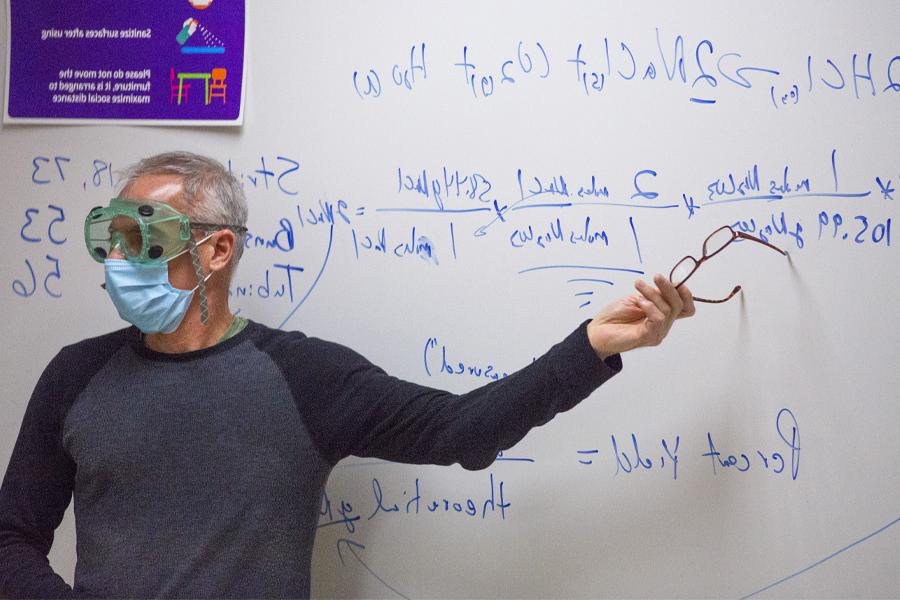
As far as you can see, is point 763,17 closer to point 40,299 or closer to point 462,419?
point 462,419

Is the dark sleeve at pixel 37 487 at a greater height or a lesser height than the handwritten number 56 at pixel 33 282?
A: lesser

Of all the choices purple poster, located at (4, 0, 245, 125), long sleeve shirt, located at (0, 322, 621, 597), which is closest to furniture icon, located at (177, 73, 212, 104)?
purple poster, located at (4, 0, 245, 125)

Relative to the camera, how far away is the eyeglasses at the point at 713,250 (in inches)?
44.4

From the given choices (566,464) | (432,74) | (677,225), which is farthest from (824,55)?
(566,464)

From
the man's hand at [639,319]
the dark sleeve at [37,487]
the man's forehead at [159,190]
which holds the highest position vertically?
the man's forehead at [159,190]

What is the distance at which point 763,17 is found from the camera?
112 centimetres

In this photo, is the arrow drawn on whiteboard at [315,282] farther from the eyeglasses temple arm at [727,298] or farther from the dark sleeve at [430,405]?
the eyeglasses temple arm at [727,298]

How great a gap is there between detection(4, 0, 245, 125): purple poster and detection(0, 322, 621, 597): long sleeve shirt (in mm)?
462

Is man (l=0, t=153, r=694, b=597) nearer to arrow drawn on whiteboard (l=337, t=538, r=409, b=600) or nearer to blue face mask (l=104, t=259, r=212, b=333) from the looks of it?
blue face mask (l=104, t=259, r=212, b=333)

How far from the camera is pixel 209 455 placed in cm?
102

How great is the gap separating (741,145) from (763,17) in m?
0.20

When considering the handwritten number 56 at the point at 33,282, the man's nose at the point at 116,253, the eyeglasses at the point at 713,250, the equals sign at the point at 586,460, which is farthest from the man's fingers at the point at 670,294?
the handwritten number 56 at the point at 33,282

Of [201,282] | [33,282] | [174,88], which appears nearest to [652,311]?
[201,282]

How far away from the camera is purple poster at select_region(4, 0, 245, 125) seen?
125 cm
